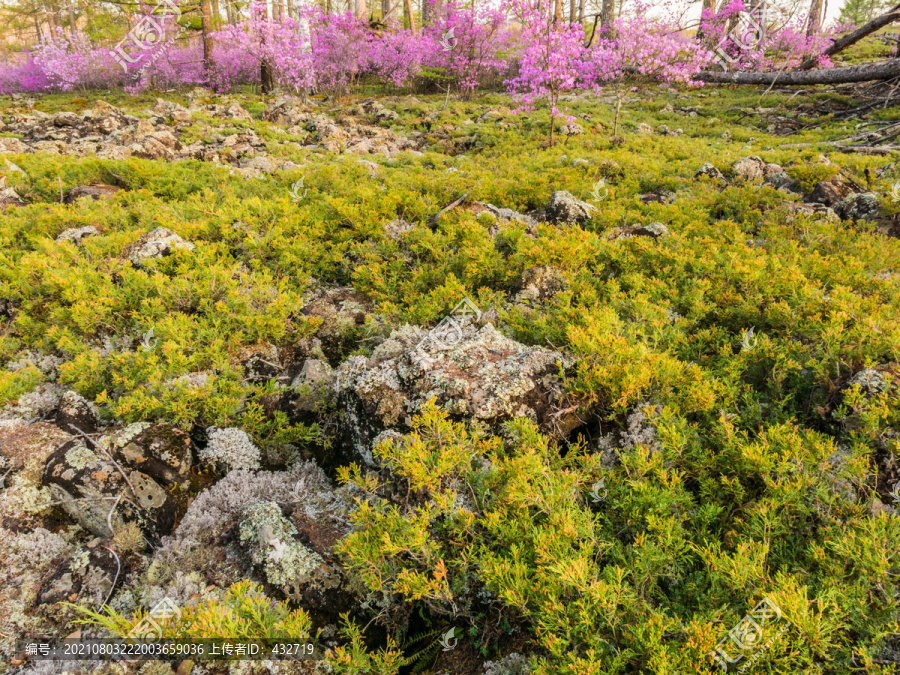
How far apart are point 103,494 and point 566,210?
6499 mm

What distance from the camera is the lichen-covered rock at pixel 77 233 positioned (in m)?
6.50

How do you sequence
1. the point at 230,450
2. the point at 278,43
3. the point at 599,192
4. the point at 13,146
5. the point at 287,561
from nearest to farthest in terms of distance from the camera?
the point at 287,561
the point at 230,450
the point at 599,192
the point at 13,146
the point at 278,43

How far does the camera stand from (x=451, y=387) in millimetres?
3645

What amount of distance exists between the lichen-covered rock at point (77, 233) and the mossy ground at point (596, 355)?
196 mm

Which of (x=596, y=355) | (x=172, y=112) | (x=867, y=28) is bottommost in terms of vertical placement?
(x=596, y=355)

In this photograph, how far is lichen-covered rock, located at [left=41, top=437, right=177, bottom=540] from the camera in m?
3.32

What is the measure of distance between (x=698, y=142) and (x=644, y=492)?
1398 cm

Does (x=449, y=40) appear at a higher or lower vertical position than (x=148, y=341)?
higher

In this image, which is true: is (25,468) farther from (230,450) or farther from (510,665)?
(510,665)

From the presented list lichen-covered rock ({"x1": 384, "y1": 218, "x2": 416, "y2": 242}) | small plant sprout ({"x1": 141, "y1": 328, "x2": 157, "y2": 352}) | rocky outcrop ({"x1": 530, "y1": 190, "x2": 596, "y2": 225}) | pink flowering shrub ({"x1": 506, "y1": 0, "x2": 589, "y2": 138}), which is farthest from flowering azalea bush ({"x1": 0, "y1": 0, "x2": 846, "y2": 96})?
small plant sprout ({"x1": 141, "y1": 328, "x2": 157, "y2": 352})

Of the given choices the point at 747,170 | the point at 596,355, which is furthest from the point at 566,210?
the point at 747,170

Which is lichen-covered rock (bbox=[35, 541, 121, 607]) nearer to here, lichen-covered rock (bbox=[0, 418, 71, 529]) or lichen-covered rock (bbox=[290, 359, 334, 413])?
lichen-covered rock (bbox=[0, 418, 71, 529])

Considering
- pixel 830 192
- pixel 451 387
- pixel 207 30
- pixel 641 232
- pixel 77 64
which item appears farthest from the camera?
pixel 77 64

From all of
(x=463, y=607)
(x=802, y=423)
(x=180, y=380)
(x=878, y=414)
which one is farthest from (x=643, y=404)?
(x=180, y=380)
